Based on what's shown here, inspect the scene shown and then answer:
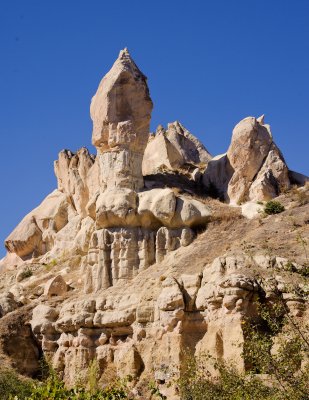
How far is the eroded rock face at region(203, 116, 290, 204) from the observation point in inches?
1759

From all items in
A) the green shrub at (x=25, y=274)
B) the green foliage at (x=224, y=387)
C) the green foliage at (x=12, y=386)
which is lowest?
the green foliage at (x=224, y=387)

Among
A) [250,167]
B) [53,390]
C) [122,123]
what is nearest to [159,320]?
[122,123]

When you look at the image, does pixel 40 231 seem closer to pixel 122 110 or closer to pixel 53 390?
pixel 122 110

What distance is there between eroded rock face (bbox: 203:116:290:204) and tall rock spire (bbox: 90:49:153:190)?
18.1ft

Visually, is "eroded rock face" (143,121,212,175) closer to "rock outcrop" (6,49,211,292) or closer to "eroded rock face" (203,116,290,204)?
"rock outcrop" (6,49,211,292)

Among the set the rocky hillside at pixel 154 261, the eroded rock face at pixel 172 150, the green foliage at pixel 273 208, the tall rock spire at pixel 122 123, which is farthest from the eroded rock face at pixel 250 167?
the tall rock spire at pixel 122 123

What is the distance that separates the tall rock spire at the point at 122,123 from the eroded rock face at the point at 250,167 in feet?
18.1

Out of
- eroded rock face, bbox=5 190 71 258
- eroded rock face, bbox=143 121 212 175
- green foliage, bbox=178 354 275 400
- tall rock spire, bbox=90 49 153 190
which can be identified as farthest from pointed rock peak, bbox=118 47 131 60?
green foliage, bbox=178 354 275 400

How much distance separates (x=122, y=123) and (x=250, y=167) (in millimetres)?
7563

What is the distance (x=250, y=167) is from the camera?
4531 centimetres

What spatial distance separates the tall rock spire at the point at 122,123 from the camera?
41.9 meters

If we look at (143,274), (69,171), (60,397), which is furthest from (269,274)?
(69,171)

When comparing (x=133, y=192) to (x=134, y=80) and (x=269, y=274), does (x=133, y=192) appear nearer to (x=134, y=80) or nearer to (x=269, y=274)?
(x=134, y=80)

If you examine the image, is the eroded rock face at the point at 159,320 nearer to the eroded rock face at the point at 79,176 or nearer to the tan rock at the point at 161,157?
the tan rock at the point at 161,157
